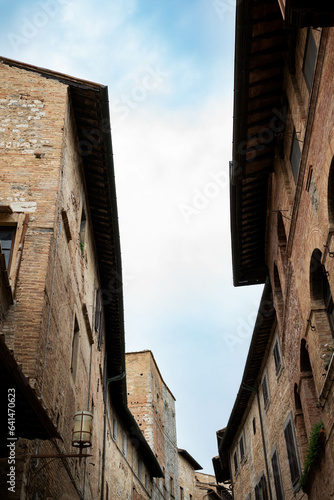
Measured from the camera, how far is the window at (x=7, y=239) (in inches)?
344

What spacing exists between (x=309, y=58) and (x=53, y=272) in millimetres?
5520

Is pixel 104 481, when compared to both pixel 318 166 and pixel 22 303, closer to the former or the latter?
pixel 22 303

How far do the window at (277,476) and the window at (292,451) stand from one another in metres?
1.66

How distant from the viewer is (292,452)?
13.0 metres

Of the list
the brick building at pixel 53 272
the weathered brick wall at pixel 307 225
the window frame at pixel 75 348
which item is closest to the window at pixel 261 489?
the brick building at pixel 53 272

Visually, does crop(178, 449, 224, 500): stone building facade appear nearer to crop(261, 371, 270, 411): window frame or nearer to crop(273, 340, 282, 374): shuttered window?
crop(261, 371, 270, 411): window frame

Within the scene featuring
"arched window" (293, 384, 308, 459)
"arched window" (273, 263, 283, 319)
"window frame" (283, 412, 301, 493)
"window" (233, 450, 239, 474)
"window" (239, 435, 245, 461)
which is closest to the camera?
"arched window" (293, 384, 308, 459)

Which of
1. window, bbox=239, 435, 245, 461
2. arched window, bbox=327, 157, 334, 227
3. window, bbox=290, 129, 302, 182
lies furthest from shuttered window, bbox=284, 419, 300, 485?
window, bbox=239, 435, 245, 461

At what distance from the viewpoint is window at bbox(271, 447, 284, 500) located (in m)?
14.6

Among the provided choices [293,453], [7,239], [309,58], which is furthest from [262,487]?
[309,58]

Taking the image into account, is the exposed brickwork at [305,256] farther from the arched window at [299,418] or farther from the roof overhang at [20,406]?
the roof overhang at [20,406]

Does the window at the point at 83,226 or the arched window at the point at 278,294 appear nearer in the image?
the window at the point at 83,226

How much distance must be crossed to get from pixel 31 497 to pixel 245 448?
15621 mm

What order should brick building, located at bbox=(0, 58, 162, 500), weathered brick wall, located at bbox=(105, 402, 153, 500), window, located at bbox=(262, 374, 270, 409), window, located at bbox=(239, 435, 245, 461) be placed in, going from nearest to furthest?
brick building, located at bbox=(0, 58, 162, 500) → window, located at bbox=(262, 374, 270, 409) → weathered brick wall, located at bbox=(105, 402, 153, 500) → window, located at bbox=(239, 435, 245, 461)
